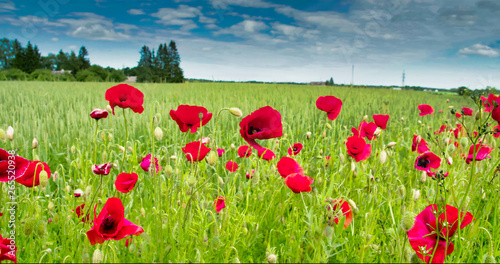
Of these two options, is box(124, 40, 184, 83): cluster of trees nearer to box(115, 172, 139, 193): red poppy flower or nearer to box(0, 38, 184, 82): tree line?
box(0, 38, 184, 82): tree line

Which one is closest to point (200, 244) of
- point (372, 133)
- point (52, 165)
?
point (372, 133)

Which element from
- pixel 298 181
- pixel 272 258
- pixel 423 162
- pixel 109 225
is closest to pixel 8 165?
pixel 109 225

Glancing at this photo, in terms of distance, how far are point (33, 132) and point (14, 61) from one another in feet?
178

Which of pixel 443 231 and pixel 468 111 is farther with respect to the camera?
pixel 468 111

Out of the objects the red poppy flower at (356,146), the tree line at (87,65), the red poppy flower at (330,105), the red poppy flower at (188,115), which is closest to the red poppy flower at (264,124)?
the red poppy flower at (188,115)

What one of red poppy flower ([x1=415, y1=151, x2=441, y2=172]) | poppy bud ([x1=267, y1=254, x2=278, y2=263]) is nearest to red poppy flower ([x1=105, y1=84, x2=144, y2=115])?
poppy bud ([x1=267, y1=254, x2=278, y2=263])

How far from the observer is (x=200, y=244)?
1146 millimetres

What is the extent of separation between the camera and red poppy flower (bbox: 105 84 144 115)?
1181 mm

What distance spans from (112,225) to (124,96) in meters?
0.52

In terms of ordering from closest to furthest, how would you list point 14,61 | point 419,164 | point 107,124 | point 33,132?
point 419,164, point 33,132, point 107,124, point 14,61

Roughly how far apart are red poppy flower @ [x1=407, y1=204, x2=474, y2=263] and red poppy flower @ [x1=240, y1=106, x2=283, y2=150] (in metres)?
0.53

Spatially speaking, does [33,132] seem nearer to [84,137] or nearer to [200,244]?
[84,137]

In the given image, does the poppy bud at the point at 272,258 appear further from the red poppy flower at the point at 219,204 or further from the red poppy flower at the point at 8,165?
the red poppy flower at the point at 8,165

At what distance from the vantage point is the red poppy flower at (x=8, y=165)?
2.90 feet
